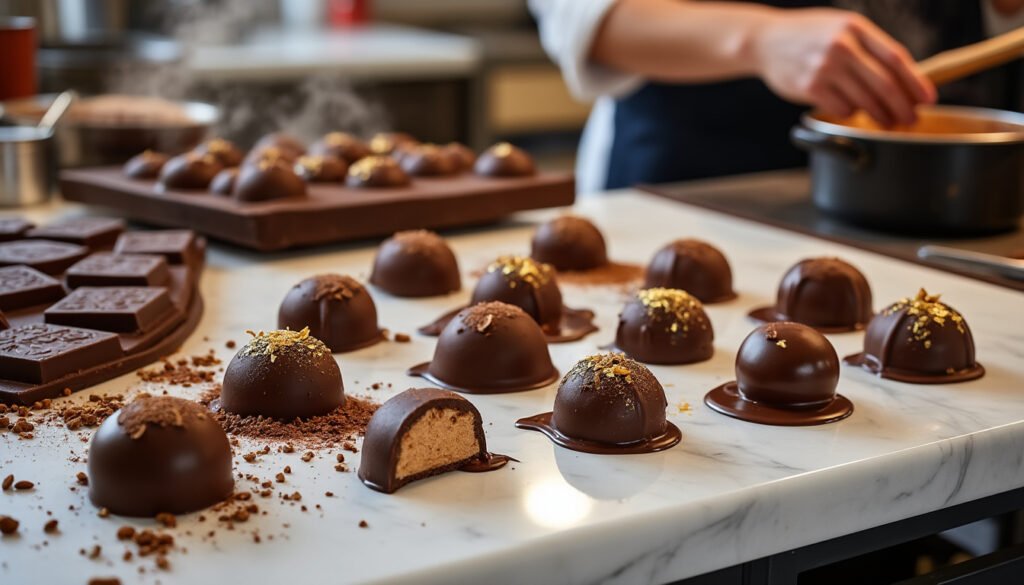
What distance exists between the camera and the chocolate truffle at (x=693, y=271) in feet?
5.27

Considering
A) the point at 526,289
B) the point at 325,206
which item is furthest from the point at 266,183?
the point at 526,289

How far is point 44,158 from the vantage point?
2143 mm

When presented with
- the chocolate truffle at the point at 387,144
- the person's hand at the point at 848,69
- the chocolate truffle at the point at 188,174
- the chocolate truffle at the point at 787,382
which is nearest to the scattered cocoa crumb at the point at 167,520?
the chocolate truffle at the point at 787,382

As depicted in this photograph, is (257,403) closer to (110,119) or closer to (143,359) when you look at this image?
(143,359)

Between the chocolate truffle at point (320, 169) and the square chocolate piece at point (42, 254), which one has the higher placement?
the chocolate truffle at point (320, 169)

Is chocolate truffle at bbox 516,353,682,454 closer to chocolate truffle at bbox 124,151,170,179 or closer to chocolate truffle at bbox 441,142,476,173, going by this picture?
chocolate truffle at bbox 441,142,476,173

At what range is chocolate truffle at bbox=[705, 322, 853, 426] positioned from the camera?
1209mm

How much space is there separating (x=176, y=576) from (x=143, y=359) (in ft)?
1.70

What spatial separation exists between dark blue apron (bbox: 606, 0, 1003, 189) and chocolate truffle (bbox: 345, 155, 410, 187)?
33.6 inches

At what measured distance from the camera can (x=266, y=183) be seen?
183 cm

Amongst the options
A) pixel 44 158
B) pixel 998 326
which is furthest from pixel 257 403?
pixel 44 158

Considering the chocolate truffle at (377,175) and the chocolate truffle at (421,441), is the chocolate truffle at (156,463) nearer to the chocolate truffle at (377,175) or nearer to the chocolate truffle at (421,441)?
the chocolate truffle at (421,441)

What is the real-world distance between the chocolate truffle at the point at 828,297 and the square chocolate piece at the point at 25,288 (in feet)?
3.12

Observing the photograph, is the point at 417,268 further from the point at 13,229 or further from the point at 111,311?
the point at 13,229
